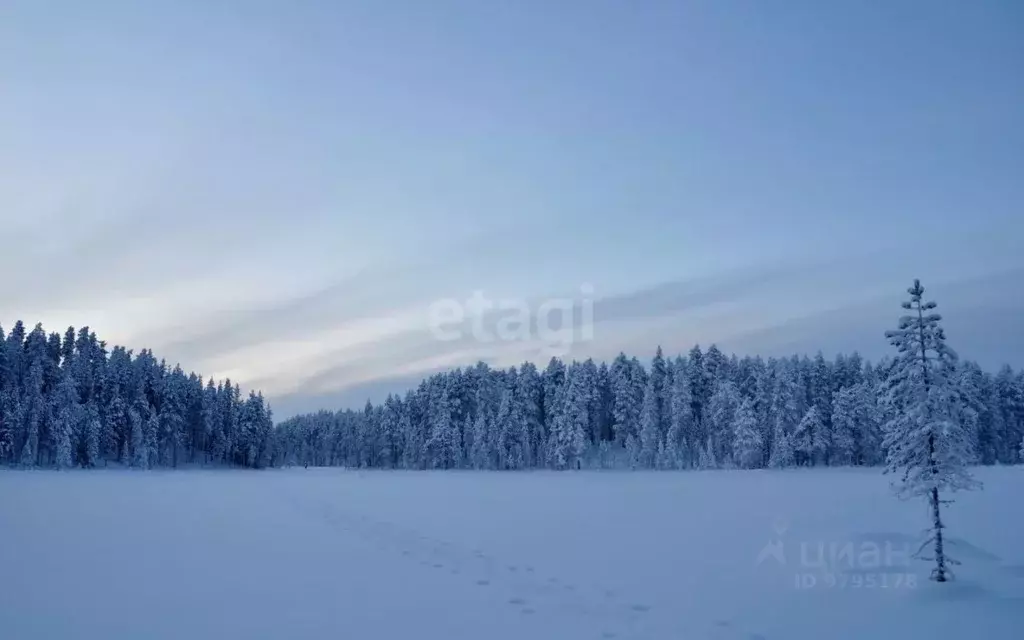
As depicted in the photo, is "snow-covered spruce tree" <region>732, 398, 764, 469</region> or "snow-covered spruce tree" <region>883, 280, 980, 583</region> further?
"snow-covered spruce tree" <region>732, 398, 764, 469</region>

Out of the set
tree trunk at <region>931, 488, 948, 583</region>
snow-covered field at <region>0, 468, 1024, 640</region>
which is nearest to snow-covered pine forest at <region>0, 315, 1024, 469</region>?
snow-covered field at <region>0, 468, 1024, 640</region>

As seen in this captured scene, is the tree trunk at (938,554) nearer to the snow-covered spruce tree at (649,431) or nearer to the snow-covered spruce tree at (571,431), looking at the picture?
the snow-covered spruce tree at (649,431)

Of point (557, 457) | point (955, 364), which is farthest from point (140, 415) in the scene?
point (955, 364)

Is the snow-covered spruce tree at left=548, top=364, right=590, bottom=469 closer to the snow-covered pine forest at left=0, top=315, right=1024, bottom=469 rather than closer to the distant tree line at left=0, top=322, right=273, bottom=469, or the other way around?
the snow-covered pine forest at left=0, top=315, right=1024, bottom=469

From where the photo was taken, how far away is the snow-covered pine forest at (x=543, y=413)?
89.1 m

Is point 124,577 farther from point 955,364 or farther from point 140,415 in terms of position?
point 140,415

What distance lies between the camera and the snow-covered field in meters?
10.4

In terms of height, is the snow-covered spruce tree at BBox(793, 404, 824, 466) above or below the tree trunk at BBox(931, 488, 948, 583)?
below

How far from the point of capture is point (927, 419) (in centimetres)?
1335

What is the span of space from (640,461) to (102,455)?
8936cm

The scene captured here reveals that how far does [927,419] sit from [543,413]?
9832cm

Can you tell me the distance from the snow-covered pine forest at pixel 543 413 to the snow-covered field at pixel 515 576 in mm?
63942

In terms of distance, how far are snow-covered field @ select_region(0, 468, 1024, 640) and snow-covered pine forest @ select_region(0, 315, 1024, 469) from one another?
63.9 metres

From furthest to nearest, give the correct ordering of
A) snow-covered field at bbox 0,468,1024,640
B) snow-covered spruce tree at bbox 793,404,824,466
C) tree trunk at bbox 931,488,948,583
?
1. snow-covered spruce tree at bbox 793,404,824,466
2. tree trunk at bbox 931,488,948,583
3. snow-covered field at bbox 0,468,1024,640
